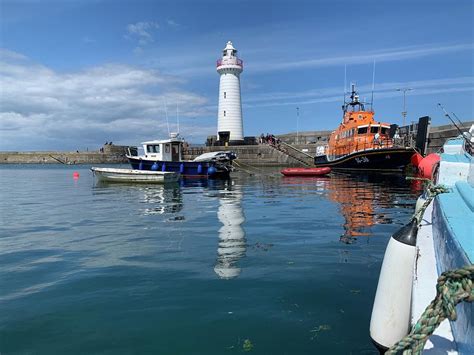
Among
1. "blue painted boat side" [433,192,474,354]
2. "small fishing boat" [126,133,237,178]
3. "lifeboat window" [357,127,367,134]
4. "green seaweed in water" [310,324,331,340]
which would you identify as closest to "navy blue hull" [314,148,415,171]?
"lifeboat window" [357,127,367,134]

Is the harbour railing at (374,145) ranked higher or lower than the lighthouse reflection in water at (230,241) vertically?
higher

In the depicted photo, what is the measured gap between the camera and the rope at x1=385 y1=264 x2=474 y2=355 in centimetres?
177

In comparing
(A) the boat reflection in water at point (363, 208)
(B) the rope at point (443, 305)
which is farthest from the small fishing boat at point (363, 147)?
(B) the rope at point (443, 305)

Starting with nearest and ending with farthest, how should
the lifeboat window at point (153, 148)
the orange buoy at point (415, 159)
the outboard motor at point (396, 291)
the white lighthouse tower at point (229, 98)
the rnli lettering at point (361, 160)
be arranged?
1. the outboard motor at point (396, 291)
2. the orange buoy at point (415, 159)
3. the rnli lettering at point (361, 160)
4. the lifeboat window at point (153, 148)
5. the white lighthouse tower at point (229, 98)

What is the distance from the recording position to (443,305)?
5.96 feet

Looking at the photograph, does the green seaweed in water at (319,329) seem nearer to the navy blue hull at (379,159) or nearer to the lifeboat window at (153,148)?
the navy blue hull at (379,159)

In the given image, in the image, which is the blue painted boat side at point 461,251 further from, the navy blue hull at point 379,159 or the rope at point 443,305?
the navy blue hull at point 379,159

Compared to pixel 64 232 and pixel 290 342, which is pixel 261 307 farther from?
pixel 64 232

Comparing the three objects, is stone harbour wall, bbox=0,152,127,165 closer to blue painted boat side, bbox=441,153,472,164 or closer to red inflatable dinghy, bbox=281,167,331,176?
red inflatable dinghy, bbox=281,167,331,176

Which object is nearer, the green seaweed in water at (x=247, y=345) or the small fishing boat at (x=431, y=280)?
the small fishing boat at (x=431, y=280)

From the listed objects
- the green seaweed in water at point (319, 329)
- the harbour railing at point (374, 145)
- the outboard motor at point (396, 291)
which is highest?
the harbour railing at point (374, 145)

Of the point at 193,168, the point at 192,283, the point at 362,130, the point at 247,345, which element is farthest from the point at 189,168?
the point at 247,345

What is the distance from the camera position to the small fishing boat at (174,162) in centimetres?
2709

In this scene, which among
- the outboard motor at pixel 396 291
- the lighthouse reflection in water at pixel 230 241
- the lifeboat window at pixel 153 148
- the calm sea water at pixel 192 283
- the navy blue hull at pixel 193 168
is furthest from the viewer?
the lifeboat window at pixel 153 148
